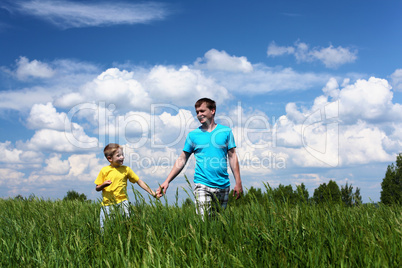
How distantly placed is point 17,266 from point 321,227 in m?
3.02

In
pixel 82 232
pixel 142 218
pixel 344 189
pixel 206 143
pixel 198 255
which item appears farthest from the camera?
pixel 344 189

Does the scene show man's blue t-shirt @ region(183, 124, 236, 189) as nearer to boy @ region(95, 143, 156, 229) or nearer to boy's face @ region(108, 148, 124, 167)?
boy @ region(95, 143, 156, 229)

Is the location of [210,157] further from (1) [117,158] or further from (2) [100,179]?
(2) [100,179]

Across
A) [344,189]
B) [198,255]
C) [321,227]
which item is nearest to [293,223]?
[321,227]

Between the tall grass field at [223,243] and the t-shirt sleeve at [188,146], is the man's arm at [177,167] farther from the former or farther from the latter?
the tall grass field at [223,243]

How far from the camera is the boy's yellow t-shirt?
224 inches

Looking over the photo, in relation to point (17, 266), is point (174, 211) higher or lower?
higher

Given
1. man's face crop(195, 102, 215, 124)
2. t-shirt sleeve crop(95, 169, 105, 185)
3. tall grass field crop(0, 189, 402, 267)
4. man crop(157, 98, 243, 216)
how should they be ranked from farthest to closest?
t-shirt sleeve crop(95, 169, 105, 185)
man's face crop(195, 102, 215, 124)
man crop(157, 98, 243, 216)
tall grass field crop(0, 189, 402, 267)

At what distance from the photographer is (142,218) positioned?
12.6 ft

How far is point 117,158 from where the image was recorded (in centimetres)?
578

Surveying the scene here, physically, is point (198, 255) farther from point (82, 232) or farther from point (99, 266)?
point (82, 232)

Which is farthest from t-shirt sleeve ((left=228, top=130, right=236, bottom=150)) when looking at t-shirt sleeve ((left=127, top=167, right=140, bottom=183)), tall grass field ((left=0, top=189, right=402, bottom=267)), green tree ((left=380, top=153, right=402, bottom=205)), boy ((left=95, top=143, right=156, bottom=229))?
green tree ((left=380, top=153, right=402, bottom=205))

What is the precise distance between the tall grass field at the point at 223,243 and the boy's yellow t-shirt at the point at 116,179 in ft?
4.13

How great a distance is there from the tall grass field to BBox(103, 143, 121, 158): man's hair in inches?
62.0
